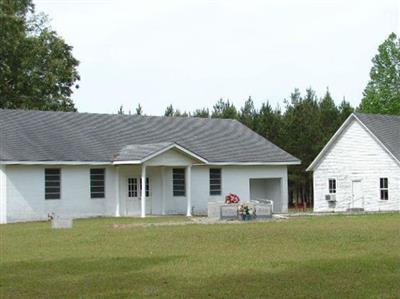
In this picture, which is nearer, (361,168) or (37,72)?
(361,168)

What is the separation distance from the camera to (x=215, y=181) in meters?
40.6

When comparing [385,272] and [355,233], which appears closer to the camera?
[385,272]

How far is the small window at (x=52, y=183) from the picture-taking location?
114 feet

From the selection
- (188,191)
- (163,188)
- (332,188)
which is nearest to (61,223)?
(188,191)

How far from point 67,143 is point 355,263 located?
23.7m

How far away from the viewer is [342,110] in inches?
2335

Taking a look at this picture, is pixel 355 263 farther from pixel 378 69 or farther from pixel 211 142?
pixel 378 69

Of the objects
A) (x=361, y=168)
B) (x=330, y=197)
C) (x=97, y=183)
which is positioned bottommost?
(x=330, y=197)

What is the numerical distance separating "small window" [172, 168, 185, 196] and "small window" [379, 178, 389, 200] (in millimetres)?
11123

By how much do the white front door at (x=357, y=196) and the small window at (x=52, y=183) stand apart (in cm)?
1738

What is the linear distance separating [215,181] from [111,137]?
6.14 m

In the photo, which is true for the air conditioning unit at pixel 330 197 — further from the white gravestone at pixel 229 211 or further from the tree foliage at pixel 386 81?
the tree foliage at pixel 386 81

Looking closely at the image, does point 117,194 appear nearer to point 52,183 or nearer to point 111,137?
point 52,183

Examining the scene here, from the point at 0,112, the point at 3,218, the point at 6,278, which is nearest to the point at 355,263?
the point at 6,278
